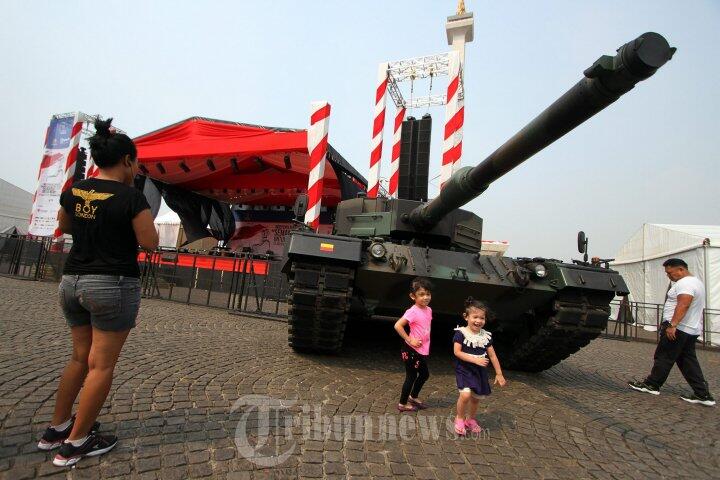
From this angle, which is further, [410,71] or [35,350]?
[410,71]

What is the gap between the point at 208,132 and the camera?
14953 mm

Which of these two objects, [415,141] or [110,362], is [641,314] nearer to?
[415,141]

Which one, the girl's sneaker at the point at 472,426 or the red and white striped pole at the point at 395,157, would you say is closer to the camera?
the girl's sneaker at the point at 472,426

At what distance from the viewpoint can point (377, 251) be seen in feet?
14.5

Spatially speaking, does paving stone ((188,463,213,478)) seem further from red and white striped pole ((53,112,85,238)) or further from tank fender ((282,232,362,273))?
red and white striped pole ((53,112,85,238))

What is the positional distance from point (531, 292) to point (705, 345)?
37.3 feet

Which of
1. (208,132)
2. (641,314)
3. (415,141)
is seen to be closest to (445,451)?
(415,141)

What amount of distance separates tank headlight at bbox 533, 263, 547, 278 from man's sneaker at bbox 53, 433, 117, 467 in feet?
13.5

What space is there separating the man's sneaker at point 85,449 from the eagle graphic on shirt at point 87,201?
1.16 metres

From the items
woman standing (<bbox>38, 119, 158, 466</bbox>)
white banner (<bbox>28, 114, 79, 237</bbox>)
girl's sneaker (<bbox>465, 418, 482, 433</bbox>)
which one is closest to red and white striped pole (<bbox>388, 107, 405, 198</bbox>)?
girl's sneaker (<bbox>465, 418, 482, 433</bbox>)

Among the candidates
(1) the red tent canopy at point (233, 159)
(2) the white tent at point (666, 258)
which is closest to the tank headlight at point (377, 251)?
(1) the red tent canopy at point (233, 159)

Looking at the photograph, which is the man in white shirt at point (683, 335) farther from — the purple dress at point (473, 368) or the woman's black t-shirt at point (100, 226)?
the woman's black t-shirt at point (100, 226)

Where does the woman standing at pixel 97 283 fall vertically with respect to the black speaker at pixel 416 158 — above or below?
below

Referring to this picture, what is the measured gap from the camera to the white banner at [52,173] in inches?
525
